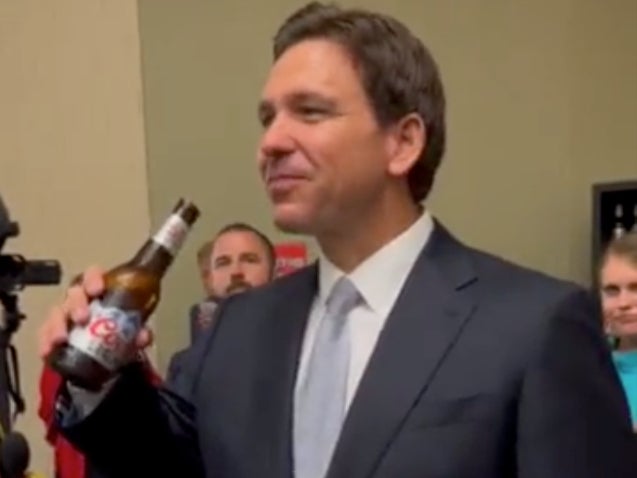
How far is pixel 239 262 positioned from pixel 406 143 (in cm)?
211

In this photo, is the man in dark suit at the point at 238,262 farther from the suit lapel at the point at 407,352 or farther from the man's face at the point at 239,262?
the suit lapel at the point at 407,352

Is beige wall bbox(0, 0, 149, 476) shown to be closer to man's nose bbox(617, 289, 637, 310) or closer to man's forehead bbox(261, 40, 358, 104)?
man's nose bbox(617, 289, 637, 310)

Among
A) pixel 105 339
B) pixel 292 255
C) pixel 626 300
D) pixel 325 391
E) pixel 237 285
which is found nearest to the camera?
pixel 105 339

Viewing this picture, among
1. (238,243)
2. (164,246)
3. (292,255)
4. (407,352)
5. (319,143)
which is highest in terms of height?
(319,143)

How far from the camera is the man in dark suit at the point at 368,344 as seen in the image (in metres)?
1.36

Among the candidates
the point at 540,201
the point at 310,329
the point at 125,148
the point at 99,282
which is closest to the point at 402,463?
the point at 310,329

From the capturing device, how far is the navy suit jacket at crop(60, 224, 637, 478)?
1.36 meters

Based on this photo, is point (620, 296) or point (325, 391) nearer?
point (325, 391)

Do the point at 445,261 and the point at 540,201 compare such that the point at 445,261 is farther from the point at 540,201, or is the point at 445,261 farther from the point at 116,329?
the point at 540,201

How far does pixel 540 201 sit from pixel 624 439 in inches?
126

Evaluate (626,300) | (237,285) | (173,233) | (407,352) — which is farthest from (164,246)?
(237,285)

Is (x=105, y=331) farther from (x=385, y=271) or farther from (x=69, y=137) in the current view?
(x=69, y=137)

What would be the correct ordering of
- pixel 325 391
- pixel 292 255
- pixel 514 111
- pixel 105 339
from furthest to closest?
pixel 514 111 → pixel 292 255 → pixel 325 391 → pixel 105 339

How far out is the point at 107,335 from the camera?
134 cm
